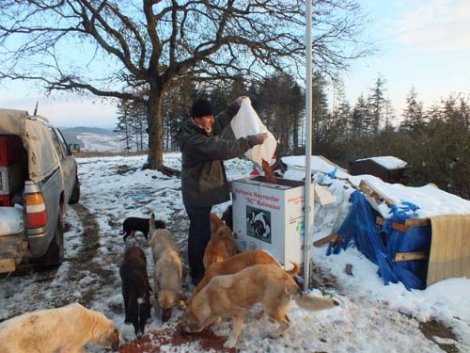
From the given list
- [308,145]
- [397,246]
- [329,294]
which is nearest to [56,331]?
[329,294]

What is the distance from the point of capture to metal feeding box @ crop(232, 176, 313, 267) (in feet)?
14.1

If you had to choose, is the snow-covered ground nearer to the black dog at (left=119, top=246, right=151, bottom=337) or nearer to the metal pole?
the black dog at (left=119, top=246, right=151, bottom=337)

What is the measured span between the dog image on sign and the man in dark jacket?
411 mm

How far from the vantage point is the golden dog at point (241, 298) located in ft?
11.2

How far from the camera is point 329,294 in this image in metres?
4.44

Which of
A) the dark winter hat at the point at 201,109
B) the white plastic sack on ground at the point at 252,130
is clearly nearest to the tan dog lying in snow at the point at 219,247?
the white plastic sack on ground at the point at 252,130

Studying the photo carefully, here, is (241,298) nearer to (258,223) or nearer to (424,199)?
(258,223)

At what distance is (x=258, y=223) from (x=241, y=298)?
135 centimetres

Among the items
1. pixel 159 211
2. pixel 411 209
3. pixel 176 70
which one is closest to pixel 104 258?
pixel 159 211

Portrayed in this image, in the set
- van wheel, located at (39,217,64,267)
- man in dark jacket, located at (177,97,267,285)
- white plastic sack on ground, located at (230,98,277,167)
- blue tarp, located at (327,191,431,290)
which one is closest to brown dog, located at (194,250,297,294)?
man in dark jacket, located at (177,97,267,285)

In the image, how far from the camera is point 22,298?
456 cm

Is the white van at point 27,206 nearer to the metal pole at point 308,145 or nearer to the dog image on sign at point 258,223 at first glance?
the dog image on sign at point 258,223

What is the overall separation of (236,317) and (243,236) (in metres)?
1.50

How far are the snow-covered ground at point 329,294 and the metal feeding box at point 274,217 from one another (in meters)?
0.70
